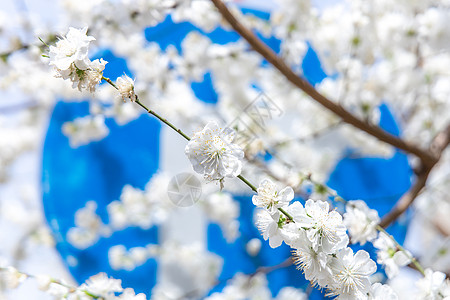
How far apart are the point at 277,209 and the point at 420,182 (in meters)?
0.78

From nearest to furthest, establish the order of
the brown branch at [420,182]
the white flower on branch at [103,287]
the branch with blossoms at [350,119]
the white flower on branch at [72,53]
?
the white flower on branch at [72,53] → the white flower on branch at [103,287] → the branch with blossoms at [350,119] → the brown branch at [420,182]

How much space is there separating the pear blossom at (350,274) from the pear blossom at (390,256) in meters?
0.14

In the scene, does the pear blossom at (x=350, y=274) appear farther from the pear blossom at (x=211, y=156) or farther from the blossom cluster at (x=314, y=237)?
the pear blossom at (x=211, y=156)

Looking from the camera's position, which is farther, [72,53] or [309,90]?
[309,90]

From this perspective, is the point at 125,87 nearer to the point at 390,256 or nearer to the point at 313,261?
the point at 313,261

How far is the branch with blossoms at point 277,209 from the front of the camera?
Result: 16.1 inches

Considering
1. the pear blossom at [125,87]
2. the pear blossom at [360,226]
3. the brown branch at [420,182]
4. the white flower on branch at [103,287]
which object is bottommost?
the brown branch at [420,182]

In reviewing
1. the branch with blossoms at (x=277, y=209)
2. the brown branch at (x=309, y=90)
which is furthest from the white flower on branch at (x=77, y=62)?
the brown branch at (x=309, y=90)

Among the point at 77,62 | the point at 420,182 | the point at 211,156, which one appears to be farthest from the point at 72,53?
the point at 420,182

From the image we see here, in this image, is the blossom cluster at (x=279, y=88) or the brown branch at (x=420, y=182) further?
the brown branch at (x=420, y=182)

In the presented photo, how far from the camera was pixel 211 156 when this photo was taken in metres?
0.41

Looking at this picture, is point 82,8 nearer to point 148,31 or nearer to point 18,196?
point 148,31

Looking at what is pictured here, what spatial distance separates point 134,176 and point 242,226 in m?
0.39

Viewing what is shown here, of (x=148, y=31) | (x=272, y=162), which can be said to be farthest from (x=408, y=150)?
(x=148, y=31)
